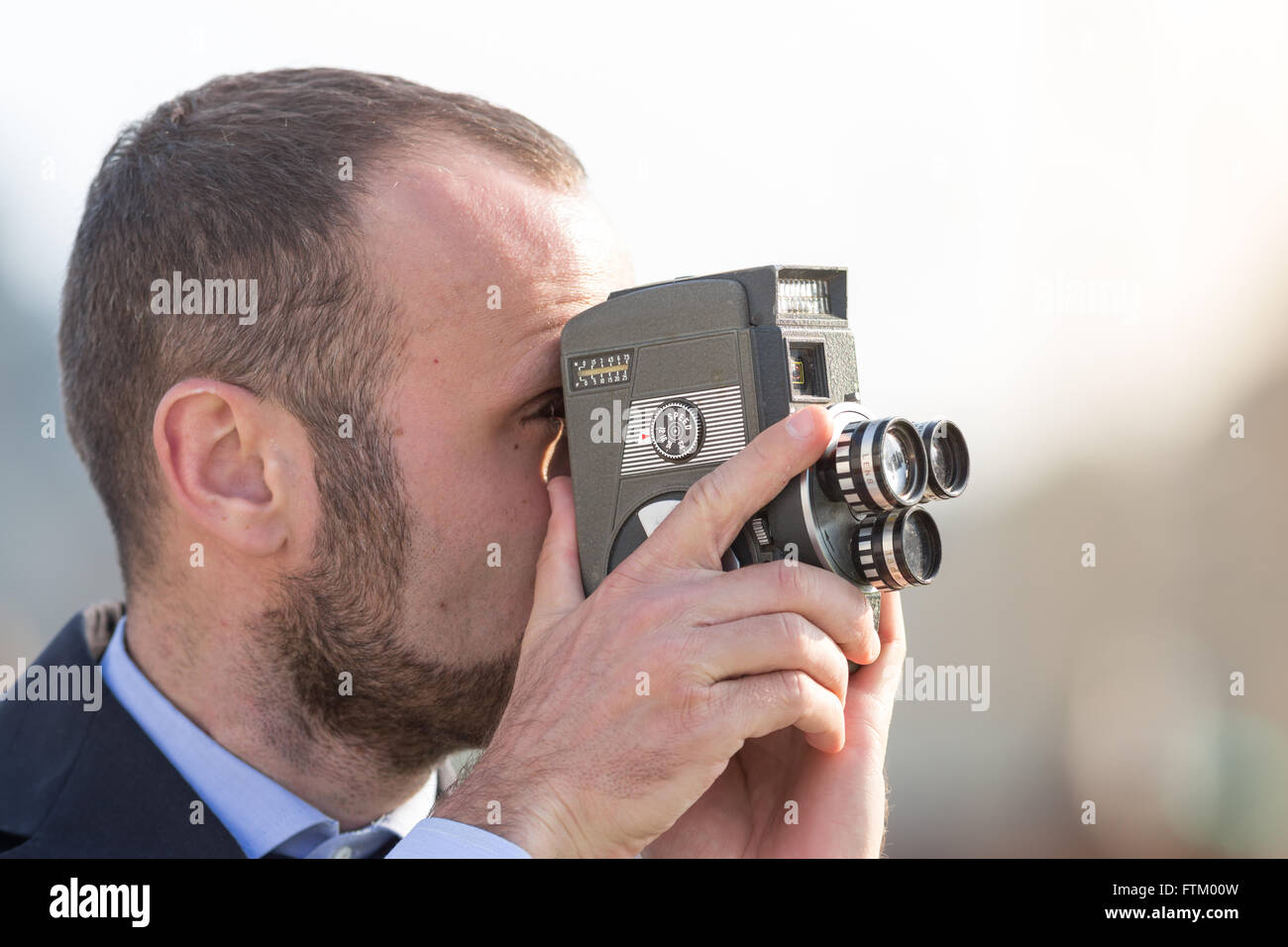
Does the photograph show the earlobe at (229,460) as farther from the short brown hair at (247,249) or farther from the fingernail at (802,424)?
the fingernail at (802,424)

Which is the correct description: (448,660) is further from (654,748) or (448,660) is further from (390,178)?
(390,178)

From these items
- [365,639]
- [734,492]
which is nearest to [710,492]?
[734,492]

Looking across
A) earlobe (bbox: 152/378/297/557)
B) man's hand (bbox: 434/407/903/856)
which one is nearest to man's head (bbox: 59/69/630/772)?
earlobe (bbox: 152/378/297/557)

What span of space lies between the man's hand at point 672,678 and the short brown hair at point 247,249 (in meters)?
0.98

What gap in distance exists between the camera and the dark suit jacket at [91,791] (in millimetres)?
3230

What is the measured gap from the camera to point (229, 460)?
3496 mm

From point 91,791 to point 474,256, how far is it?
5.37ft

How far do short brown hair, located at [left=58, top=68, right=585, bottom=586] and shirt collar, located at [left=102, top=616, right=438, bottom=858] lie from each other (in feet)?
1.47

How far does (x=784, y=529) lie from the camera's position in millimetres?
2885

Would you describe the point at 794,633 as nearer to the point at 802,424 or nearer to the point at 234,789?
the point at 802,424

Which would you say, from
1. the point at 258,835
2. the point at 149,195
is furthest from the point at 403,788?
the point at 149,195
